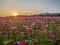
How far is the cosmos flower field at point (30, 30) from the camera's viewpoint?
90 cm

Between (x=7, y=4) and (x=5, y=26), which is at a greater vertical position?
(x=7, y=4)

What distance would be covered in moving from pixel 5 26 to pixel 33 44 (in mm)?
199

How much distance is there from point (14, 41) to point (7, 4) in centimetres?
26

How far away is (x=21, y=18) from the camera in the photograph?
983 mm

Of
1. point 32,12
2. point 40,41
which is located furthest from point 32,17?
point 40,41

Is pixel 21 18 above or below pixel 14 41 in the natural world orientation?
above

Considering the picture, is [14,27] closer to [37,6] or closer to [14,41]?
[14,41]

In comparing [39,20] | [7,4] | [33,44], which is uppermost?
[7,4]

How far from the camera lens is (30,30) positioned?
3.00 ft

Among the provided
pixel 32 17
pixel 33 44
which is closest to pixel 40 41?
pixel 33 44

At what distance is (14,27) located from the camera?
0.94 meters

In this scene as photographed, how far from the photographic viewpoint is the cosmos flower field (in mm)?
901

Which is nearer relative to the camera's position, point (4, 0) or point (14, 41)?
point (14, 41)

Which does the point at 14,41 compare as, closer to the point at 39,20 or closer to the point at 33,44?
the point at 33,44
